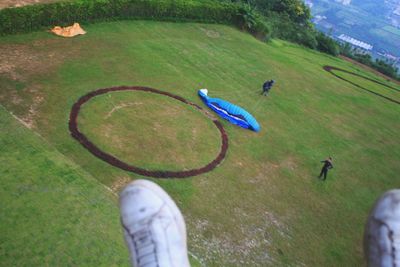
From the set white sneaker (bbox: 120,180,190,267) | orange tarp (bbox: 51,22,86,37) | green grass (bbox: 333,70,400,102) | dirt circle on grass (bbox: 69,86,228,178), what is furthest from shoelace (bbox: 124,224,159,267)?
green grass (bbox: 333,70,400,102)

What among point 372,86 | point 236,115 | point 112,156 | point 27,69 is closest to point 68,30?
point 27,69

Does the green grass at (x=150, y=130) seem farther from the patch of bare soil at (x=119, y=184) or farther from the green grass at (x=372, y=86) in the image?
the green grass at (x=372, y=86)

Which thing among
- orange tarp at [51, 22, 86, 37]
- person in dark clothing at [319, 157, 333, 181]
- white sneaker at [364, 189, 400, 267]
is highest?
white sneaker at [364, 189, 400, 267]

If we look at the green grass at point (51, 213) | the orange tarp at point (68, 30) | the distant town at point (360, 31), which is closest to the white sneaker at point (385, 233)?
the green grass at point (51, 213)

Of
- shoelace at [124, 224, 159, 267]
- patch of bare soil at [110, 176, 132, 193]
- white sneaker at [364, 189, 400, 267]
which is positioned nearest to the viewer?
white sneaker at [364, 189, 400, 267]

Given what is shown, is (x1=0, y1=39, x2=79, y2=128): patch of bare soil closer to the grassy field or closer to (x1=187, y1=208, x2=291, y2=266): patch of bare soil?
the grassy field

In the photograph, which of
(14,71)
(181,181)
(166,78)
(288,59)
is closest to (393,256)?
(181,181)

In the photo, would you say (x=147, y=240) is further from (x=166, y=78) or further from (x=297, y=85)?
(x=297, y=85)
